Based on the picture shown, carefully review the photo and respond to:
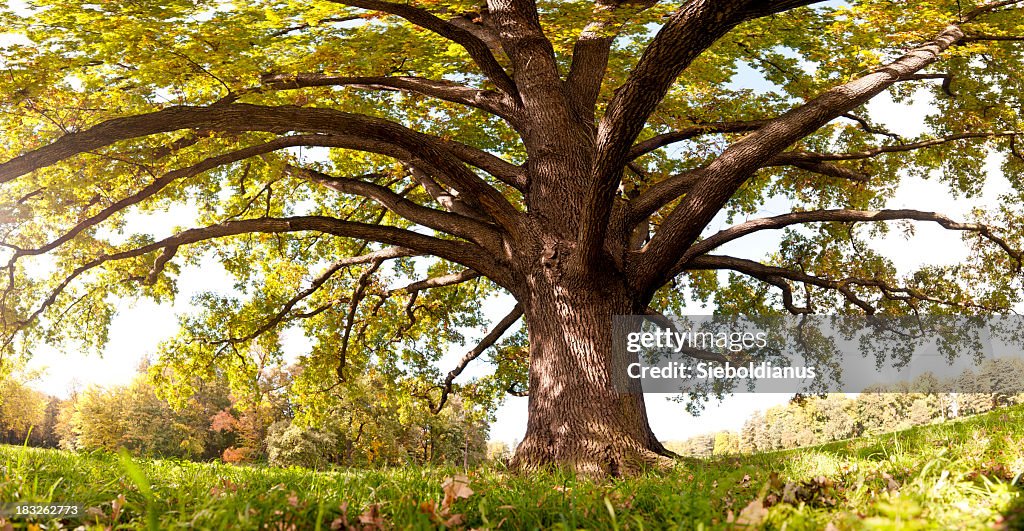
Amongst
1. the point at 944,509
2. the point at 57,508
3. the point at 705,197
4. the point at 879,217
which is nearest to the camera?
the point at 944,509

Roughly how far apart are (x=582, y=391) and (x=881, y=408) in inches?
1382

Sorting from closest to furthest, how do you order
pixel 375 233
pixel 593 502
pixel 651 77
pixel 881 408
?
pixel 593 502 < pixel 651 77 < pixel 375 233 < pixel 881 408

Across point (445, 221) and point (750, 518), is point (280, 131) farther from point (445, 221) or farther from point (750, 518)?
point (750, 518)

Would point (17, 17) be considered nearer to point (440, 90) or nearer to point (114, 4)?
point (114, 4)

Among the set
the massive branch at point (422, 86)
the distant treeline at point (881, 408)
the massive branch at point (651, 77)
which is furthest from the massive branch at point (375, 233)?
the distant treeline at point (881, 408)

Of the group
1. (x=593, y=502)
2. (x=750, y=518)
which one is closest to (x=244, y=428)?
(x=593, y=502)

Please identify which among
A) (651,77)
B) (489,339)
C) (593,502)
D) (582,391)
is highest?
(651,77)

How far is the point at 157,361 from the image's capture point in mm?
13125

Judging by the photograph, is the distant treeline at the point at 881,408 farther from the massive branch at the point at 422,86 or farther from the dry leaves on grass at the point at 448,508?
the dry leaves on grass at the point at 448,508

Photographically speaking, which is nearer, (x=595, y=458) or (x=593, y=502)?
(x=593, y=502)

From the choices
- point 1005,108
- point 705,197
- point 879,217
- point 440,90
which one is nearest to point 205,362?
point 440,90

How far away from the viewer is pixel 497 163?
29.1ft

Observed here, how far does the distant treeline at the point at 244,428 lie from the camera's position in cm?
3178

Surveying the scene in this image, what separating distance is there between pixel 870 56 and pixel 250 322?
11732mm
